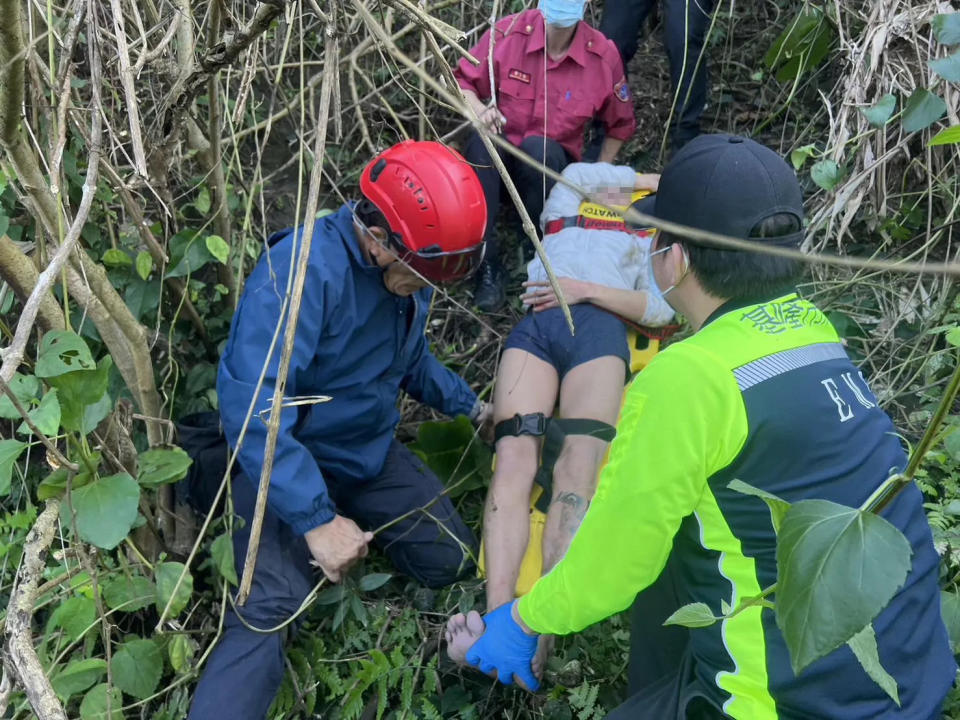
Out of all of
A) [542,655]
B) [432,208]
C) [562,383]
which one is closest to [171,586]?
[542,655]

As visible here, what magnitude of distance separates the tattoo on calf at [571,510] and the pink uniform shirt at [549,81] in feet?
6.32

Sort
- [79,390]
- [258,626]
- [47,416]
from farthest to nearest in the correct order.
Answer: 1. [258,626]
2. [79,390]
3. [47,416]

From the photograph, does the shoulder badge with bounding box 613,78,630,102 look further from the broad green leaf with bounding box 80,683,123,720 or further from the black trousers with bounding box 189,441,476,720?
the broad green leaf with bounding box 80,683,123,720

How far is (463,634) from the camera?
236 cm

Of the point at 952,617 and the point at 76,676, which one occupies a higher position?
the point at 952,617

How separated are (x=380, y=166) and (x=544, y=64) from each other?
1.37 m

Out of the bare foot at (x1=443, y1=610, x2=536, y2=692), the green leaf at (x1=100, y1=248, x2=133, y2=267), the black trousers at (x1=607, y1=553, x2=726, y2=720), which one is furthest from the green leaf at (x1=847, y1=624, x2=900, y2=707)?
the green leaf at (x1=100, y1=248, x2=133, y2=267)

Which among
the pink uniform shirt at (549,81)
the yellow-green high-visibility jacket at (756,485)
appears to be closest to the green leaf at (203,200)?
the pink uniform shirt at (549,81)

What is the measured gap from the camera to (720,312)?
1.63 meters

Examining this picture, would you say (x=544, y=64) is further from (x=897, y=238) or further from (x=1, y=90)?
(x=1, y=90)

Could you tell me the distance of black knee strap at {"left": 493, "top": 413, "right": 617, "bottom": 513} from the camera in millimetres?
2869

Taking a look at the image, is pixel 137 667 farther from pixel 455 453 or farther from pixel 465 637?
pixel 455 453

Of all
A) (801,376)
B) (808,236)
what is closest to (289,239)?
(801,376)

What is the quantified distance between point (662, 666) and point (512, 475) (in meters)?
0.94
